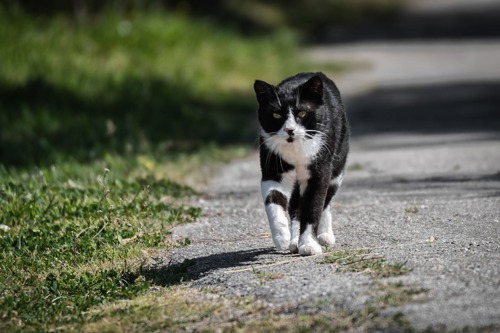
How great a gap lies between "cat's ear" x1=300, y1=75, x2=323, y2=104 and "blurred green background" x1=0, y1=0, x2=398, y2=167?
4660 mm

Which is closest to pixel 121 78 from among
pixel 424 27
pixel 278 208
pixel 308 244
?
pixel 278 208

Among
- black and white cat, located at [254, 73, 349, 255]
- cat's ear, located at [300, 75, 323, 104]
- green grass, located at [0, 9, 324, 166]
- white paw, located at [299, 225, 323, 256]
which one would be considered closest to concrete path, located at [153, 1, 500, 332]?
white paw, located at [299, 225, 323, 256]

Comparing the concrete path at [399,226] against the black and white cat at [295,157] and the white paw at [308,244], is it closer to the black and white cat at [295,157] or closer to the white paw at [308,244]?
the white paw at [308,244]

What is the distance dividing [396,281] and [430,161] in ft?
17.0

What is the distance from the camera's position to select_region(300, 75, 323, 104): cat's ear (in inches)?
248

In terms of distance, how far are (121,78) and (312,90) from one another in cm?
846

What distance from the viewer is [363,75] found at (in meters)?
19.0

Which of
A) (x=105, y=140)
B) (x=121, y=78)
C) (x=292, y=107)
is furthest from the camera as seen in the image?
(x=121, y=78)

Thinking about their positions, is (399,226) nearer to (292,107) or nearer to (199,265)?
(292,107)

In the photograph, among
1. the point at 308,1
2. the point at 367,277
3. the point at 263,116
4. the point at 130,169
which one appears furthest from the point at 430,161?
the point at 308,1

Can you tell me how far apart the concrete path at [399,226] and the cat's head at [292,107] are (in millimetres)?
821

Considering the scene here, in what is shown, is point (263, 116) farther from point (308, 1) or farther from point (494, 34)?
point (308, 1)

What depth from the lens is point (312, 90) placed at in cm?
635

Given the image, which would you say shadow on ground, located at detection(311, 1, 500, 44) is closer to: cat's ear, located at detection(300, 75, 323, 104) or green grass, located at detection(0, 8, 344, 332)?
green grass, located at detection(0, 8, 344, 332)
